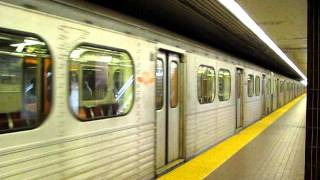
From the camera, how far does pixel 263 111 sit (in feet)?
50.9

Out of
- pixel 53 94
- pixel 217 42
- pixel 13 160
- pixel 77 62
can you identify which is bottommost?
pixel 13 160

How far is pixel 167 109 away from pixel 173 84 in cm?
51

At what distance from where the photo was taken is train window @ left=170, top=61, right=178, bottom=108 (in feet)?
20.1

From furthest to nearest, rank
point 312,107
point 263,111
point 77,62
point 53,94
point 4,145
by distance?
point 263,111 < point 312,107 < point 77,62 < point 53,94 < point 4,145

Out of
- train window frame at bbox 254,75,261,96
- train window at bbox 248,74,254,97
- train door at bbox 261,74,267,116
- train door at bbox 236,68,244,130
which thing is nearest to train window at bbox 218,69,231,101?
train door at bbox 236,68,244,130

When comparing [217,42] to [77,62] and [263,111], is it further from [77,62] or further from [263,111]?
[263,111]

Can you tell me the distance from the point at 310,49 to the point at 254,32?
3.57 metres

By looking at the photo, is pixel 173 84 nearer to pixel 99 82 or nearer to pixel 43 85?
pixel 99 82

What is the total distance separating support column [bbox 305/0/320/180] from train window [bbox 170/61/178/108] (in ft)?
7.08

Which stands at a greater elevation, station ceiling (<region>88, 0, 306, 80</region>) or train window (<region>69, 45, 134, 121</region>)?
station ceiling (<region>88, 0, 306, 80</region>)

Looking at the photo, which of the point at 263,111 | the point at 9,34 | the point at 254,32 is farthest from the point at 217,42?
the point at 263,111

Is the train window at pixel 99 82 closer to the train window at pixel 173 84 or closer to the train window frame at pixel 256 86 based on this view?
the train window at pixel 173 84

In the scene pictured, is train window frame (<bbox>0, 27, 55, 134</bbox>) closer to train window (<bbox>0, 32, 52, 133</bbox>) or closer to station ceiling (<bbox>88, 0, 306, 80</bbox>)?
train window (<bbox>0, 32, 52, 133</bbox>)

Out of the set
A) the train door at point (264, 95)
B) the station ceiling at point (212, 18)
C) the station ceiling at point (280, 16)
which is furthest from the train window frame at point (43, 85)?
the train door at point (264, 95)
